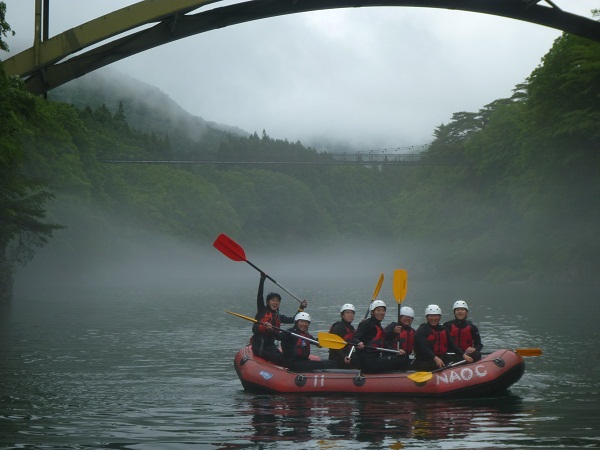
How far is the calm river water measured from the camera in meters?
13.1

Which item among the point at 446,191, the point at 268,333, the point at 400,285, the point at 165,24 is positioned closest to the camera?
the point at 165,24

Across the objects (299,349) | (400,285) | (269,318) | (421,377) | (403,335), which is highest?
(400,285)

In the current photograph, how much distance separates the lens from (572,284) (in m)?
52.9

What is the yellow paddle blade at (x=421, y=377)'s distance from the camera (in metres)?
16.3

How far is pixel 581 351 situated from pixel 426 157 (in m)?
68.7

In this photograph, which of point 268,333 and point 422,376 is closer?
point 422,376

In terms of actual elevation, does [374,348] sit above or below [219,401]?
above

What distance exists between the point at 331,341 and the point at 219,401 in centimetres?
211

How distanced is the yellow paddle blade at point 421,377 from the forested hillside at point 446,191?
802 cm

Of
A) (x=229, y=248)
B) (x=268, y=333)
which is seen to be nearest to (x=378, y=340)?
(x=268, y=333)

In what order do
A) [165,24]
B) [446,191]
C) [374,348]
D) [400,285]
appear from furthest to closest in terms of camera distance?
[446,191] < [400,285] < [374,348] < [165,24]

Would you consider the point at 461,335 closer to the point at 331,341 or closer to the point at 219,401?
the point at 331,341

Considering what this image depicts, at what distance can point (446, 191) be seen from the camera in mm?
84250

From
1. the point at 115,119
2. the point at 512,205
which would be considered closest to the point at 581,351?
the point at 512,205
